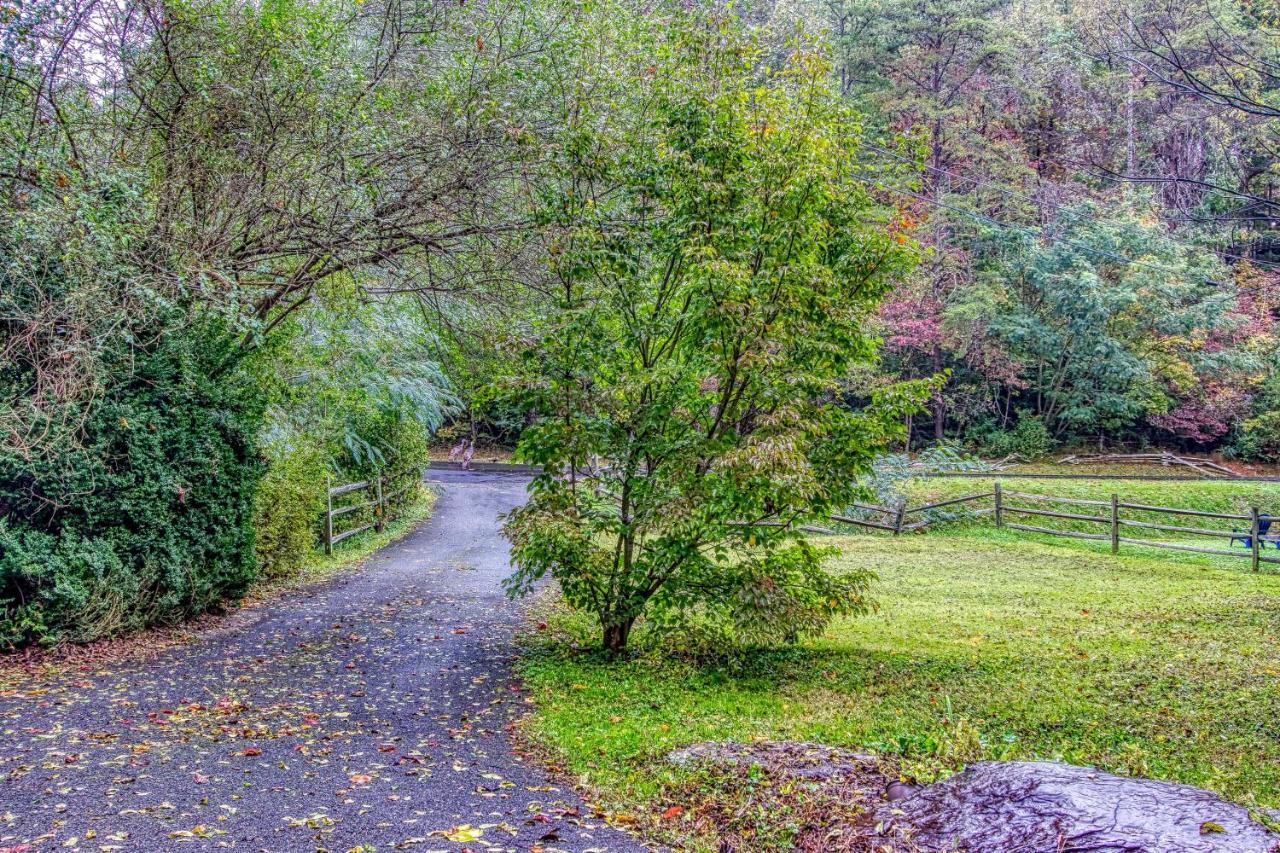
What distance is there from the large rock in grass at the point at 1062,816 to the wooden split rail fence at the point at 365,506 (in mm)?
12179

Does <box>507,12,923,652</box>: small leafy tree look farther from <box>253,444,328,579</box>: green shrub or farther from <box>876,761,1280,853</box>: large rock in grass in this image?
<box>253,444,328,579</box>: green shrub

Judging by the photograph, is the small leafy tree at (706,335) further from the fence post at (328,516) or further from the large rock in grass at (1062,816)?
the fence post at (328,516)

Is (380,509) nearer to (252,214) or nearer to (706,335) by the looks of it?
(252,214)

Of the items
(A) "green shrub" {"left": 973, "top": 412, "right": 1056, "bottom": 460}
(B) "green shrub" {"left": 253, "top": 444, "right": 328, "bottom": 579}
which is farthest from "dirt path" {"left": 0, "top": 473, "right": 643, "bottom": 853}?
(A) "green shrub" {"left": 973, "top": 412, "right": 1056, "bottom": 460}

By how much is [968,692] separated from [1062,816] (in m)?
2.97

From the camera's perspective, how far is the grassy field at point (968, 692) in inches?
187

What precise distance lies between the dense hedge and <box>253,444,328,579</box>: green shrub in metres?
1.02

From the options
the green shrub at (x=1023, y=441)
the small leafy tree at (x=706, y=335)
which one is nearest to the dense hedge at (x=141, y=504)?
the small leafy tree at (x=706, y=335)

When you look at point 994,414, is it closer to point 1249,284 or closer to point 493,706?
point 1249,284

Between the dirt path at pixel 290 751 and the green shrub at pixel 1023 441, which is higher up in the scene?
the green shrub at pixel 1023 441

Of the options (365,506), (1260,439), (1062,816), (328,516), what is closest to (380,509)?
(365,506)

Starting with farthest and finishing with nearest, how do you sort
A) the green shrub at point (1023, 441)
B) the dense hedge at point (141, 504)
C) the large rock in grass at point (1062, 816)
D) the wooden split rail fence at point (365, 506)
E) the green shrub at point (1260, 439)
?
1. the green shrub at point (1023, 441)
2. the green shrub at point (1260, 439)
3. the wooden split rail fence at point (365, 506)
4. the dense hedge at point (141, 504)
5. the large rock in grass at point (1062, 816)

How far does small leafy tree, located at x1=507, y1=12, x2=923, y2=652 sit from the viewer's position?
6.71 metres

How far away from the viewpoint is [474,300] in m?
9.10
